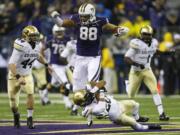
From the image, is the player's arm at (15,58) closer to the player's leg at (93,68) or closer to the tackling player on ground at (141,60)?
the player's leg at (93,68)

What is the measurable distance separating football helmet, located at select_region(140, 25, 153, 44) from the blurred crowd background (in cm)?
727

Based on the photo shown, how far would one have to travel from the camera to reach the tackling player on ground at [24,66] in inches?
525

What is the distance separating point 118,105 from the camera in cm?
1191

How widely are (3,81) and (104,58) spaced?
3655 mm

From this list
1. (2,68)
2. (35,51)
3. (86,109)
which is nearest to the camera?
(86,109)

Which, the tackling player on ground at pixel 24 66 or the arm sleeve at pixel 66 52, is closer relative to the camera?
the tackling player on ground at pixel 24 66

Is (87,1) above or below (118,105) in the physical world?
above

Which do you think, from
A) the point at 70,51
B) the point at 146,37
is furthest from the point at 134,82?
the point at 70,51

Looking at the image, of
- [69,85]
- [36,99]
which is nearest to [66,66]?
[69,85]

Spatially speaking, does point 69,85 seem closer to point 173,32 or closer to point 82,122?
point 82,122

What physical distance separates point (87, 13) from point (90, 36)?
0.44 meters

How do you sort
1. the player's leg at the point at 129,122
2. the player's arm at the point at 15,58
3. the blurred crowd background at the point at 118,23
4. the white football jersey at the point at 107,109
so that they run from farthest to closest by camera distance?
the blurred crowd background at the point at 118,23
the player's arm at the point at 15,58
the player's leg at the point at 129,122
the white football jersey at the point at 107,109

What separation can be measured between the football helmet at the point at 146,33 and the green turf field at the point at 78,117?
1.55 m

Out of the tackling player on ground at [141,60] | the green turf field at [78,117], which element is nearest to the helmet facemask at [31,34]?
the green turf field at [78,117]
